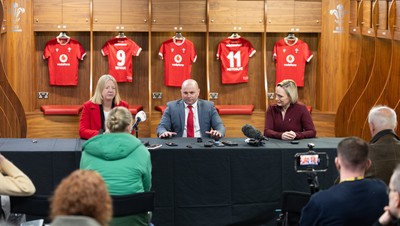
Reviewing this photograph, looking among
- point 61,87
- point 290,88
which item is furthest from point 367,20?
point 61,87

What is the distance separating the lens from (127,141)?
5836 millimetres

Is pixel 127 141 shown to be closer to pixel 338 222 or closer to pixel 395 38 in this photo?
pixel 338 222

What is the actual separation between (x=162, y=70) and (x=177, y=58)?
41cm

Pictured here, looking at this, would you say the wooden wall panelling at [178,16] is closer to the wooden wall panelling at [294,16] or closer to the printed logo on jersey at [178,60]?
the printed logo on jersey at [178,60]

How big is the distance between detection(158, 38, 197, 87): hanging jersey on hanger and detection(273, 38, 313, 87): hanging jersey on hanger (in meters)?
1.24

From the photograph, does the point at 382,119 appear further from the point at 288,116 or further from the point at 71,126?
the point at 71,126

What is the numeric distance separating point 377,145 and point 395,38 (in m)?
4.03

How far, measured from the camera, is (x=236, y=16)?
1234cm

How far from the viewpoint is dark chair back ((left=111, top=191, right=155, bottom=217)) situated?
5.52 m

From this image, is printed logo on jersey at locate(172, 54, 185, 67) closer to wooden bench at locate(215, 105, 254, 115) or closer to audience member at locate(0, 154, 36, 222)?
wooden bench at locate(215, 105, 254, 115)

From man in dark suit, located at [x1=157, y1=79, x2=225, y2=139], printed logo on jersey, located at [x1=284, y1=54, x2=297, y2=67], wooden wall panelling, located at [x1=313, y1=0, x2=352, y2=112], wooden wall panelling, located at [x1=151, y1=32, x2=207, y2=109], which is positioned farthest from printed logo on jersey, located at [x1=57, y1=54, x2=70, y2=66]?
man in dark suit, located at [x1=157, y1=79, x2=225, y2=139]

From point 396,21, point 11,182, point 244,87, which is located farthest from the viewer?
point 244,87

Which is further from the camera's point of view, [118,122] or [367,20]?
[367,20]

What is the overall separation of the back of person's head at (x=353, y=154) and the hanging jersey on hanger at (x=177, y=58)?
7796 millimetres
